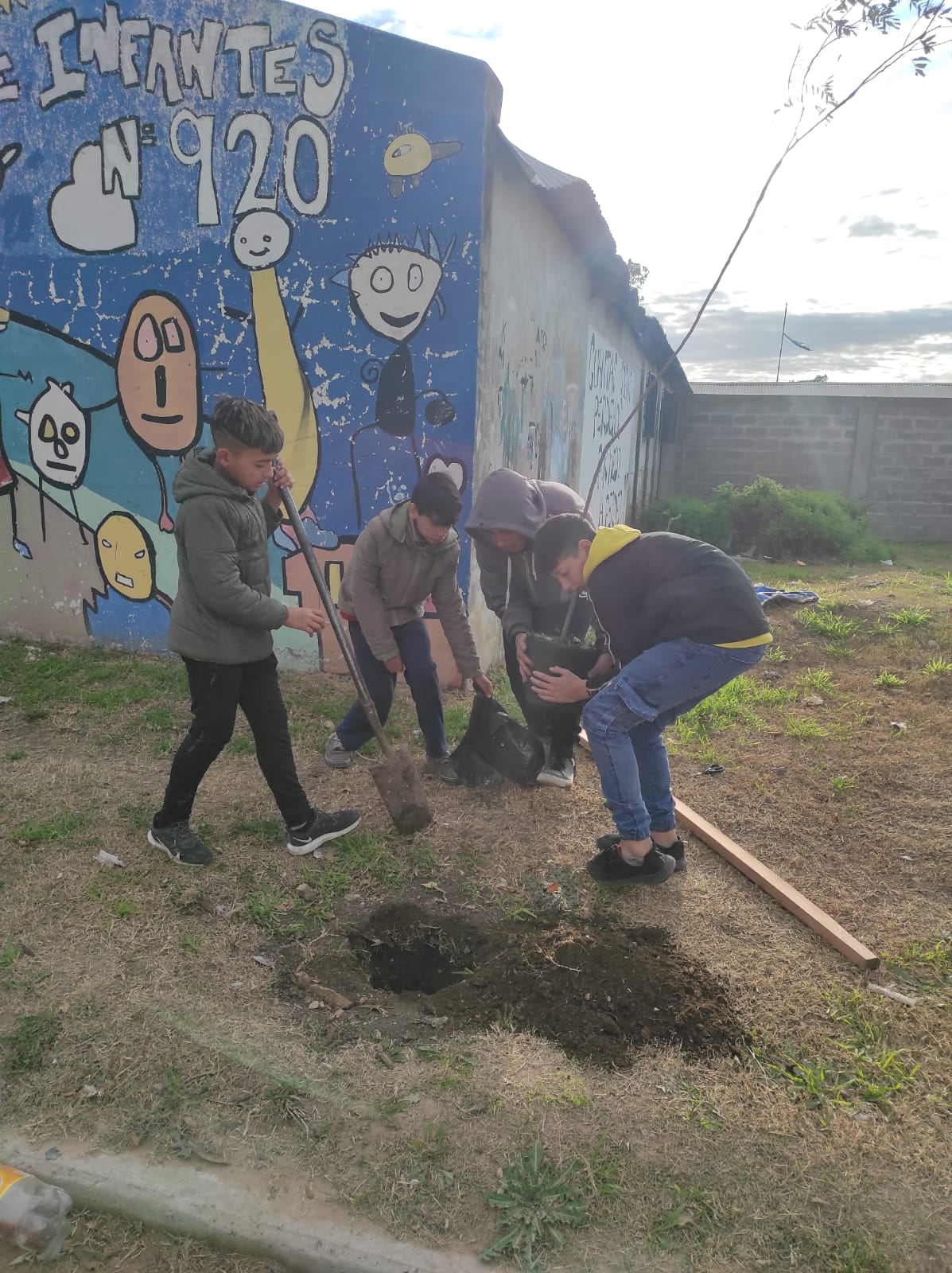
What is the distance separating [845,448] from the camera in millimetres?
15977

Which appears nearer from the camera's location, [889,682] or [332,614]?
[332,614]

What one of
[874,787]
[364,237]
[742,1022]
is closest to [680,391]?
[364,237]

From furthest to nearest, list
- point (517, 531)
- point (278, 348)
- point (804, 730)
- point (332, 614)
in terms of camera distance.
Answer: point (278, 348) → point (804, 730) → point (517, 531) → point (332, 614)

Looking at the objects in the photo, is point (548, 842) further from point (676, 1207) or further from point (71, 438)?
point (71, 438)

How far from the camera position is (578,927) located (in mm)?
3221

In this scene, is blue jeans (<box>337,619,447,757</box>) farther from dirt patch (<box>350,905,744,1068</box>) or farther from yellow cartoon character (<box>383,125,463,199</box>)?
yellow cartoon character (<box>383,125,463,199</box>)

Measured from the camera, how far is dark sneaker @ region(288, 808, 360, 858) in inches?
147

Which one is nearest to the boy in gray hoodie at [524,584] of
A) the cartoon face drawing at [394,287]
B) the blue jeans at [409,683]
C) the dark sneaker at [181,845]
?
the blue jeans at [409,683]

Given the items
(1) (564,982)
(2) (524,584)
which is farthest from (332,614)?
(1) (564,982)

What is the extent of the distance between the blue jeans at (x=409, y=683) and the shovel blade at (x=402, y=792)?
69 centimetres

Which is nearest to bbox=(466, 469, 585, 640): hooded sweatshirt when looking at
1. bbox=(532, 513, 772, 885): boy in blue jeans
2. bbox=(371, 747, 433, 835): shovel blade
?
bbox=(532, 513, 772, 885): boy in blue jeans

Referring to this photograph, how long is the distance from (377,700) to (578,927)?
1.78 m

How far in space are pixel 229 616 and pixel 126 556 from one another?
11.8 ft

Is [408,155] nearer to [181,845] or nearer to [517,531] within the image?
[517,531]
